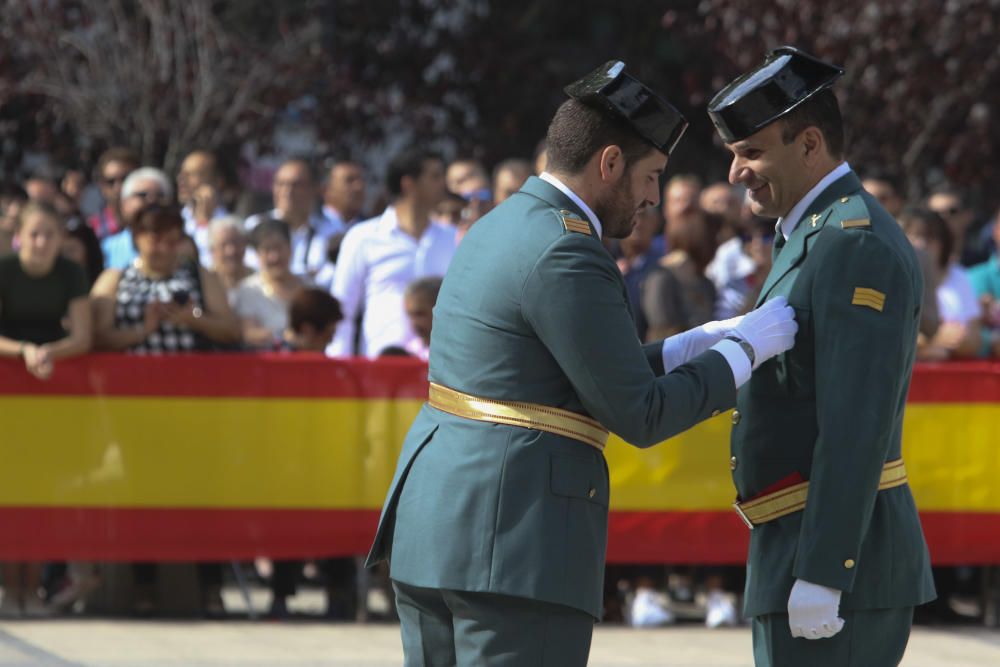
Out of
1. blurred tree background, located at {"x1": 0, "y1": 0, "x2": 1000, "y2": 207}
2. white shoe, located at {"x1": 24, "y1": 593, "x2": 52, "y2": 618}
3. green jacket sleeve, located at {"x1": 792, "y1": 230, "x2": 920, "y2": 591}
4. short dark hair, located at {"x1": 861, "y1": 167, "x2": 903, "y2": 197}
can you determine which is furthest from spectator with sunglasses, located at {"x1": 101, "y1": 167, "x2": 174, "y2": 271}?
short dark hair, located at {"x1": 861, "y1": 167, "x2": 903, "y2": 197}

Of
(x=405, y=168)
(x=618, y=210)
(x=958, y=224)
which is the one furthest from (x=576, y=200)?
(x=958, y=224)

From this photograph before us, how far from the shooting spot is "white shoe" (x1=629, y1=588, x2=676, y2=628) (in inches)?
320

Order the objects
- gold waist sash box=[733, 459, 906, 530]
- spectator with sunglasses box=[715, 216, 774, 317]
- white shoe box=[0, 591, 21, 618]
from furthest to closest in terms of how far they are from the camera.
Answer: spectator with sunglasses box=[715, 216, 774, 317] → white shoe box=[0, 591, 21, 618] → gold waist sash box=[733, 459, 906, 530]

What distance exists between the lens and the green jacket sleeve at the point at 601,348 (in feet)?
12.3

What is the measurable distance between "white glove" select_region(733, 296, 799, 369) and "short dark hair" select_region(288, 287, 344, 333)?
4.66 meters

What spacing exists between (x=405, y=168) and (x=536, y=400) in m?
5.60

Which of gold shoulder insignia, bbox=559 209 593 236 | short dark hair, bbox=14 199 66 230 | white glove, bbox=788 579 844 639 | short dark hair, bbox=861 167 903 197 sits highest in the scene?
gold shoulder insignia, bbox=559 209 593 236

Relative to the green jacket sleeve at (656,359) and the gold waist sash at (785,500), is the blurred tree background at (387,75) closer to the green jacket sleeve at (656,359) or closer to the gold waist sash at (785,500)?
the green jacket sleeve at (656,359)

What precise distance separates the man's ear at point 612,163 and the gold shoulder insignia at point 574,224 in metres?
0.11

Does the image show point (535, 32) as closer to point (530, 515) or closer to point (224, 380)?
point (224, 380)

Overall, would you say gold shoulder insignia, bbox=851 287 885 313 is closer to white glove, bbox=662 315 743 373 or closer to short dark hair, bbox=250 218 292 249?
white glove, bbox=662 315 743 373

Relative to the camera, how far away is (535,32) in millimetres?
17609

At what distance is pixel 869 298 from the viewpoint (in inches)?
151

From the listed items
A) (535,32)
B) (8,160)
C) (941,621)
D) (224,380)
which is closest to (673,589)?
(941,621)
